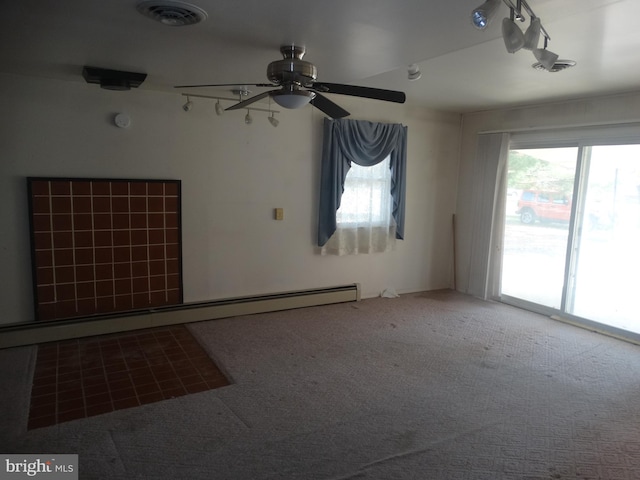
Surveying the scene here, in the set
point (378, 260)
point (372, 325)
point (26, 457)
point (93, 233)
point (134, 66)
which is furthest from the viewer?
point (378, 260)

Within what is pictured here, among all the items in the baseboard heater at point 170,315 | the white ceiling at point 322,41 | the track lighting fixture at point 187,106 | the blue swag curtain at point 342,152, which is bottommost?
the baseboard heater at point 170,315

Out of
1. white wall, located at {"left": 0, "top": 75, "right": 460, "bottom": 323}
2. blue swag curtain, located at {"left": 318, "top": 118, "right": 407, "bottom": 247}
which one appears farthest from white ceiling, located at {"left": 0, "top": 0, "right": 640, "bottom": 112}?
blue swag curtain, located at {"left": 318, "top": 118, "right": 407, "bottom": 247}

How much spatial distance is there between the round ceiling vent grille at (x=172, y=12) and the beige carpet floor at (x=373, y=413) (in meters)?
2.24

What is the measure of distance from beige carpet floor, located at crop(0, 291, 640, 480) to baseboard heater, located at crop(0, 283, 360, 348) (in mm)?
165

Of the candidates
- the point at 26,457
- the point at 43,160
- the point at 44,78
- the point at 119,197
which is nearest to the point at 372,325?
the point at 119,197

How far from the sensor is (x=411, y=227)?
574 cm

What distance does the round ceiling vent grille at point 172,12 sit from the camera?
194 centimetres

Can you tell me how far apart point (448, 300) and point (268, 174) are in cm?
281

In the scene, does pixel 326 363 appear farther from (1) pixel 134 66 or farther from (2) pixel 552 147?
(2) pixel 552 147

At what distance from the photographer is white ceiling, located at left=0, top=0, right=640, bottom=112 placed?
203 centimetres

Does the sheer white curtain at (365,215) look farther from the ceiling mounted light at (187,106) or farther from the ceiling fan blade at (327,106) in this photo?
the ceiling fan blade at (327,106)

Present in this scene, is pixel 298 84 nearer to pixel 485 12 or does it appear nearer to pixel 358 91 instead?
pixel 358 91

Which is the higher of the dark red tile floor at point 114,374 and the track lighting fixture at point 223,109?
the track lighting fixture at point 223,109

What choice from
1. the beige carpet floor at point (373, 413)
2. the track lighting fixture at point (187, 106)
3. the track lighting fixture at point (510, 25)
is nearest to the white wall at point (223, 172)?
the track lighting fixture at point (187, 106)
